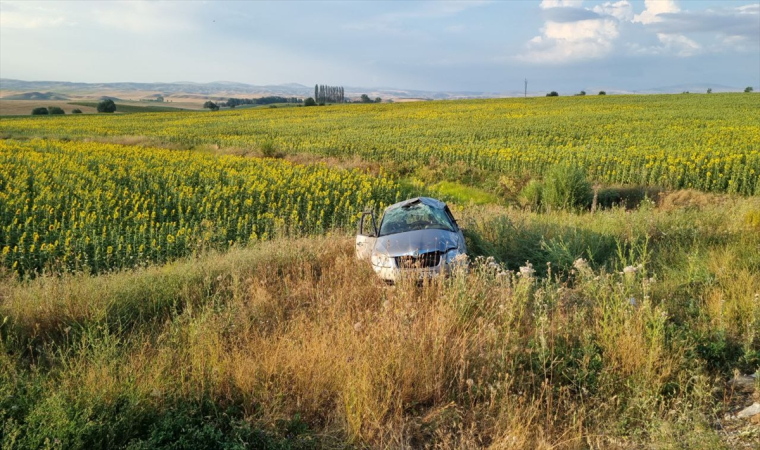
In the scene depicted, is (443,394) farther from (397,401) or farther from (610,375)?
(610,375)

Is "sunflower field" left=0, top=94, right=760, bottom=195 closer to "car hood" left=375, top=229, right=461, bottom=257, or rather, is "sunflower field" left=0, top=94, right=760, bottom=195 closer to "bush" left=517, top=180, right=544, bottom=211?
"bush" left=517, top=180, right=544, bottom=211

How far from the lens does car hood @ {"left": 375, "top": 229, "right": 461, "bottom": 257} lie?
6825mm

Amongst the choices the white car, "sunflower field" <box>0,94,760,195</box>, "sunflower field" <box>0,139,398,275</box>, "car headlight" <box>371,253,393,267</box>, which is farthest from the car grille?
"sunflower field" <box>0,94,760,195</box>

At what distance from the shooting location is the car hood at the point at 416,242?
6.82 metres

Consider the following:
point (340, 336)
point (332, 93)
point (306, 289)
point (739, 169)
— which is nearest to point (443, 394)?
point (340, 336)

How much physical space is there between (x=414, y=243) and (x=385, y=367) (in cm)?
297

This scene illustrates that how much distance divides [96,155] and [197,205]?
10.4 m

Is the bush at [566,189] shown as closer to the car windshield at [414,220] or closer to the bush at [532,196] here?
the bush at [532,196]

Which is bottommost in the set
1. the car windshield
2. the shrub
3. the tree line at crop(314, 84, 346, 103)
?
the car windshield

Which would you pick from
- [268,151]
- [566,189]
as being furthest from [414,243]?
[268,151]

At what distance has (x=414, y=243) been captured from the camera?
6.99m

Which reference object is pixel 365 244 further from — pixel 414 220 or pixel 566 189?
pixel 566 189

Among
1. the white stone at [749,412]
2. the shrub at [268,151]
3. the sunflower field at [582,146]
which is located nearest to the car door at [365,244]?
the white stone at [749,412]

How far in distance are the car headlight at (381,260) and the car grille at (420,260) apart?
121 millimetres
